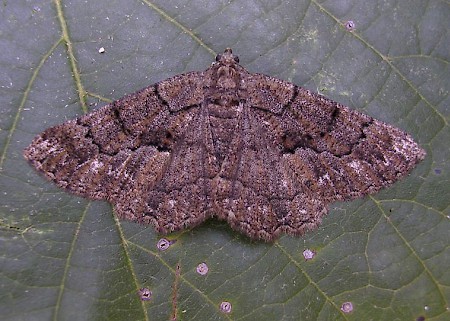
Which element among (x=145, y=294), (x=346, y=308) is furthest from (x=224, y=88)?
(x=346, y=308)

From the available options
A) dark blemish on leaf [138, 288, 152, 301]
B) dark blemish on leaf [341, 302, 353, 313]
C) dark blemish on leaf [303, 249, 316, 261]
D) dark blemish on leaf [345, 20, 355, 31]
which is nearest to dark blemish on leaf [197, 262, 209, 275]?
dark blemish on leaf [138, 288, 152, 301]

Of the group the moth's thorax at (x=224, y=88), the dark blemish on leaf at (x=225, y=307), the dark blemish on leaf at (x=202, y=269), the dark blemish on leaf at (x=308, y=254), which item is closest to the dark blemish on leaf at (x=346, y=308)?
the dark blemish on leaf at (x=308, y=254)

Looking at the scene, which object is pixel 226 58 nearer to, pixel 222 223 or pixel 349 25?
pixel 349 25

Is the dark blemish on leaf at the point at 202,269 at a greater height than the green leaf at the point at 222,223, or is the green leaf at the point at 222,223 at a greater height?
the green leaf at the point at 222,223

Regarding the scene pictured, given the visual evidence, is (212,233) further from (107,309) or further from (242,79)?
(242,79)

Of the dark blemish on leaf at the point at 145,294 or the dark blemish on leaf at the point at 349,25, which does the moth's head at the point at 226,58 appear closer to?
the dark blemish on leaf at the point at 349,25

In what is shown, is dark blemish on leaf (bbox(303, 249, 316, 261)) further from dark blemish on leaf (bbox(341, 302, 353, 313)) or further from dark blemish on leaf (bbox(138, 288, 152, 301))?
dark blemish on leaf (bbox(138, 288, 152, 301))

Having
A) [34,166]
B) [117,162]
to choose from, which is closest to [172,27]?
[117,162]
